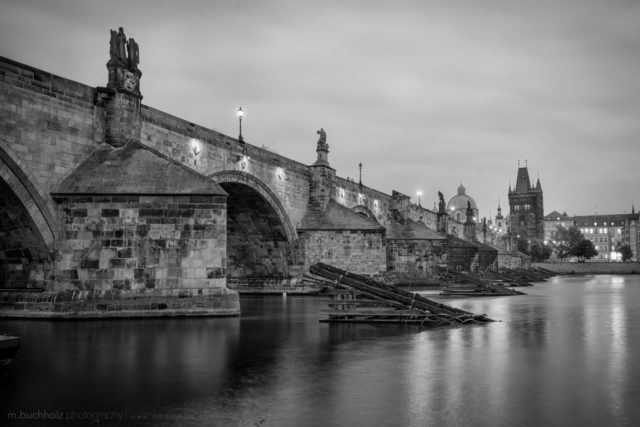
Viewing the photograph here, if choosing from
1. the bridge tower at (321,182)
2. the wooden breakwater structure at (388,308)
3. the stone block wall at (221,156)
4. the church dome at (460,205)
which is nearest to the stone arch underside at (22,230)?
the stone block wall at (221,156)

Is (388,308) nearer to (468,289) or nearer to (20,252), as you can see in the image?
(20,252)

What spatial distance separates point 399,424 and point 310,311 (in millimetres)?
13615

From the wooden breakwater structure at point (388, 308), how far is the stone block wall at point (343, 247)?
52.1 ft

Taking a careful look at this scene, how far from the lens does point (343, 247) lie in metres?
31.6

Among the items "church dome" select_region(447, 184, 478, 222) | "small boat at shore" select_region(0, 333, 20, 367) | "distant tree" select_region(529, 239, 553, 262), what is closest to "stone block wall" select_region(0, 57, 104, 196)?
"small boat at shore" select_region(0, 333, 20, 367)

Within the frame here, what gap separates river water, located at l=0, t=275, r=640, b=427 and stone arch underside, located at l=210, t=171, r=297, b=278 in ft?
49.3

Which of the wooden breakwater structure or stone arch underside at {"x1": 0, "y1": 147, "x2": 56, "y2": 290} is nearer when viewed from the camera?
the wooden breakwater structure

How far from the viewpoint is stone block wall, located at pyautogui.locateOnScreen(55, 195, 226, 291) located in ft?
50.3

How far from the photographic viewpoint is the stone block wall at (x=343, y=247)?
31.3 m

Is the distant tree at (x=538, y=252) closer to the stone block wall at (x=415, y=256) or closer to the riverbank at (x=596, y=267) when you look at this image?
the riverbank at (x=596, y=267)

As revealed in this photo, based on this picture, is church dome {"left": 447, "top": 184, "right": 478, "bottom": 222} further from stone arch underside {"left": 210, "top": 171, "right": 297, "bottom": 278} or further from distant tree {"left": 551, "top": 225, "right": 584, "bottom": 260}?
stone arch underside {"left": 210, "top": 171, "right": 297, "bottom": 278}

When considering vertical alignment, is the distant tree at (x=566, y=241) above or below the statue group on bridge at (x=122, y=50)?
below

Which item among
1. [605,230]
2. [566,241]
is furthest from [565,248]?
[605,230]

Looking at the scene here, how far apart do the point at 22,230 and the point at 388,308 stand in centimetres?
1018
